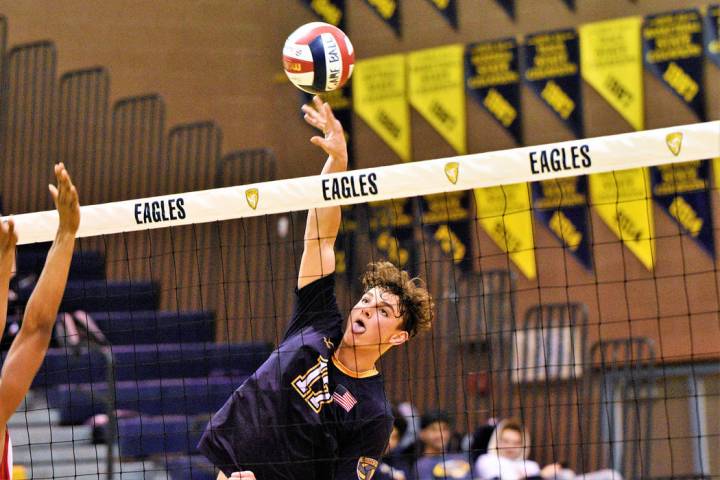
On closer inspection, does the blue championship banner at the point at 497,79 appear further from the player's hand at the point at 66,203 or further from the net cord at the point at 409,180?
the player's hand at the point at 66,203

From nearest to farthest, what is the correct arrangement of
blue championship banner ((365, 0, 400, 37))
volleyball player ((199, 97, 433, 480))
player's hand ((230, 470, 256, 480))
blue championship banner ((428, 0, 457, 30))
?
player's hand ((230, 470, 256, 480))
volleyball player ((199, 97, 433, 480))
blue championship banner ((428, 0, 457, 30))
blue championship banner ((365, 0, 400, 37))

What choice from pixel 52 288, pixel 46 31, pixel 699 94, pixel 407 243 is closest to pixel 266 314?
pixel 407 243

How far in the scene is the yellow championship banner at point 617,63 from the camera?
11.5 metres

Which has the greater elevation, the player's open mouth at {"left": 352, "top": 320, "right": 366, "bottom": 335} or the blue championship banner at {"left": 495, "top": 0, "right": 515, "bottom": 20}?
the blue championship banner at {"left": 495, "top": 0, "right": 515, "bottom": 20}

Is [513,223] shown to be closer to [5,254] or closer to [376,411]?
[376,411]

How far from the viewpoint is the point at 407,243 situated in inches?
424

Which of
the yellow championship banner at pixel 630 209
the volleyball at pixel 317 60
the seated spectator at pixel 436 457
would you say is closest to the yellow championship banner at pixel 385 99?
the yellow championship banner at pixel 630 209

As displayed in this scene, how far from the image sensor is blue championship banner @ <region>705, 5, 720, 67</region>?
36.6ft

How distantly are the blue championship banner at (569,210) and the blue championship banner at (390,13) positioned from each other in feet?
7.55

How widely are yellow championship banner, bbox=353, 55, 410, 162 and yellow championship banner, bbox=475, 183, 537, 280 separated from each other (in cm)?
101

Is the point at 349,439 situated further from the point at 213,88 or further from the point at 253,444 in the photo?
the point at 213,88

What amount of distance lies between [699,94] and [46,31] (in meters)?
6.53

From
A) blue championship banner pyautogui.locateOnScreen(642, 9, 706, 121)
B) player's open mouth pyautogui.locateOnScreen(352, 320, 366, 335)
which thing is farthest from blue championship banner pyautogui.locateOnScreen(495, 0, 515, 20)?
player's open mouth pyautogui.locateOnScreen(352, 320, 366, 335)

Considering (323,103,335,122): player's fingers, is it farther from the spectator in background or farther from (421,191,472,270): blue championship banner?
(421,191,472,270): blue championship banner
